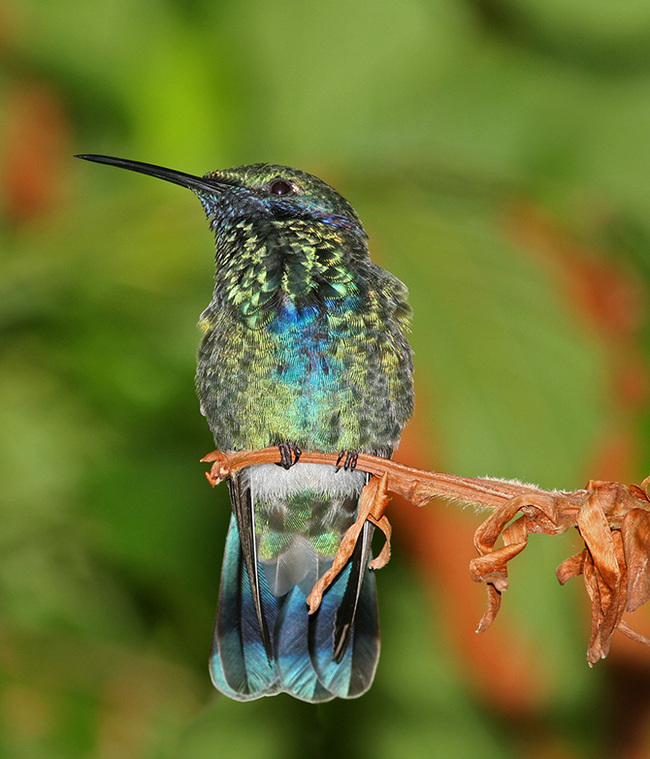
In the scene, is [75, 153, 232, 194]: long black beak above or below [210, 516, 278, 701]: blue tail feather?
above

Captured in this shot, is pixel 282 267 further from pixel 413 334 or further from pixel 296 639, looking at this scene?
pixel 296 639

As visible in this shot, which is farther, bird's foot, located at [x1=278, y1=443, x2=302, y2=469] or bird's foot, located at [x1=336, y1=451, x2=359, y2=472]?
bird's foot, located at [x1=278, y1=443, x2=302, y2=469]

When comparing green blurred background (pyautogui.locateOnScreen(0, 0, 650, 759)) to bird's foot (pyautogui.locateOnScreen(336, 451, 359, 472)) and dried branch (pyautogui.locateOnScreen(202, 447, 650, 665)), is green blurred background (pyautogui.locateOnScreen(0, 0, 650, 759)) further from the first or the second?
dried branch (pyautogui.locateOnScreen(202, 447, 650, 665))

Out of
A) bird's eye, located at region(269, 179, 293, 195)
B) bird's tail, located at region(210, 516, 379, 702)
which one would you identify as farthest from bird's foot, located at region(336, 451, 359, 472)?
bird's eye, located at region(269, 179, 293, 195)

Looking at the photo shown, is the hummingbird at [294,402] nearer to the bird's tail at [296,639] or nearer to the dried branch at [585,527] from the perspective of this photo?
the bird's tail at [296,639]

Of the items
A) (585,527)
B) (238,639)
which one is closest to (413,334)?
(238,639)

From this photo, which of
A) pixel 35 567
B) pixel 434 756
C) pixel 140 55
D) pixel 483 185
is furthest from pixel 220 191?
pixel 434 756

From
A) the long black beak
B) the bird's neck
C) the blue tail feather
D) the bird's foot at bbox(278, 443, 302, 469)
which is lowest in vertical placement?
the blue tail feather
